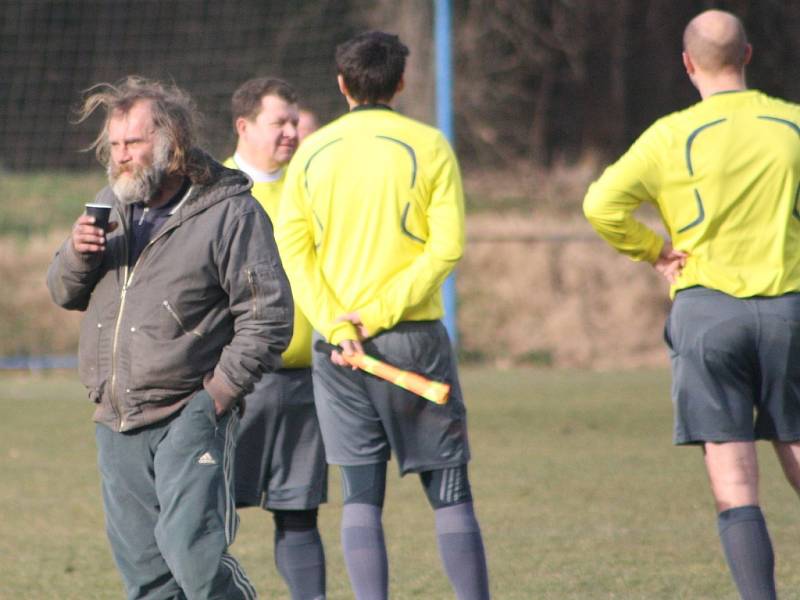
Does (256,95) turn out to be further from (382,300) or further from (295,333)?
(382,300)

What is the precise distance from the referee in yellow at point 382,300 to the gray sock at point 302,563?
340 millimetres

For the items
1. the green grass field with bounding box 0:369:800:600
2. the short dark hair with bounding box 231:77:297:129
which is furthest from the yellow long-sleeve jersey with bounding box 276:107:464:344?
the green grass field with bounding box 0:369:800:600

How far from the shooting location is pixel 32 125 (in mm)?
16906

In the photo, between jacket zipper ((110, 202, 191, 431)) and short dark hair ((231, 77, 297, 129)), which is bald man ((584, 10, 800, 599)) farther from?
jacket zipper ((110, 202, 191, 431))

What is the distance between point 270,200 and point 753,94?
1812mm

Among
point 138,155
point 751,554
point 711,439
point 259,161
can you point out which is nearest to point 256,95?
point 259,161

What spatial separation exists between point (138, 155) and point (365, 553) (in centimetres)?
157

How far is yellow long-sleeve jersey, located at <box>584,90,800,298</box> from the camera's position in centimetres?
452

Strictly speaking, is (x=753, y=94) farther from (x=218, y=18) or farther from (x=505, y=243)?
(x=218, y=18)

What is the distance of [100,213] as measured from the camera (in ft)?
12.6

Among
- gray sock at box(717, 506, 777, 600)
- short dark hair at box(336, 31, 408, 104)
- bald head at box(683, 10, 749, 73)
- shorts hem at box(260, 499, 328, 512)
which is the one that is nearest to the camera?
gray sock at box(717, 506, 777, 600)

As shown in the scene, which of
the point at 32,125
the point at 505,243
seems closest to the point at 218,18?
the point at 32,125

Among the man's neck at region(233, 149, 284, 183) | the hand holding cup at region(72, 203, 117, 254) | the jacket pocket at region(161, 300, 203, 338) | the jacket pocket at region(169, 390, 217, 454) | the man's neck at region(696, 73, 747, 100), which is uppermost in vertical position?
the man's neck at region(696, 73, 747, 100)

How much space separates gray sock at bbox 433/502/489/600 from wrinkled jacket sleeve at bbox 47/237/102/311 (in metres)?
1.39
